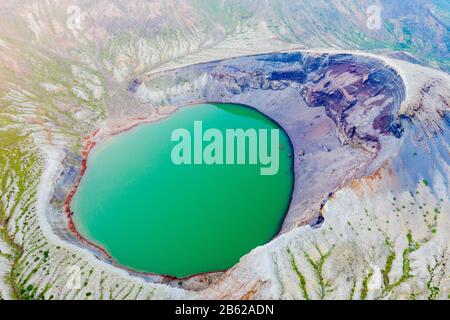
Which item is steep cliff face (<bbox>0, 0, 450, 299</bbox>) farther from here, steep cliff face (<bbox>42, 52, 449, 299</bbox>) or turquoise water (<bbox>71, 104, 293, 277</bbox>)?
turquoise water (<bbox>71, 104, 293, 277</bbox>)

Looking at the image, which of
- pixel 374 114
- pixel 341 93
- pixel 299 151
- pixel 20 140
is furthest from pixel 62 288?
pixel 341 93

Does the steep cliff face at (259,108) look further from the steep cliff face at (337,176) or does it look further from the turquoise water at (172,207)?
the turquoise water at (172,207)

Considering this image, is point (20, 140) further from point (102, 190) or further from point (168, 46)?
point (168, 46)
